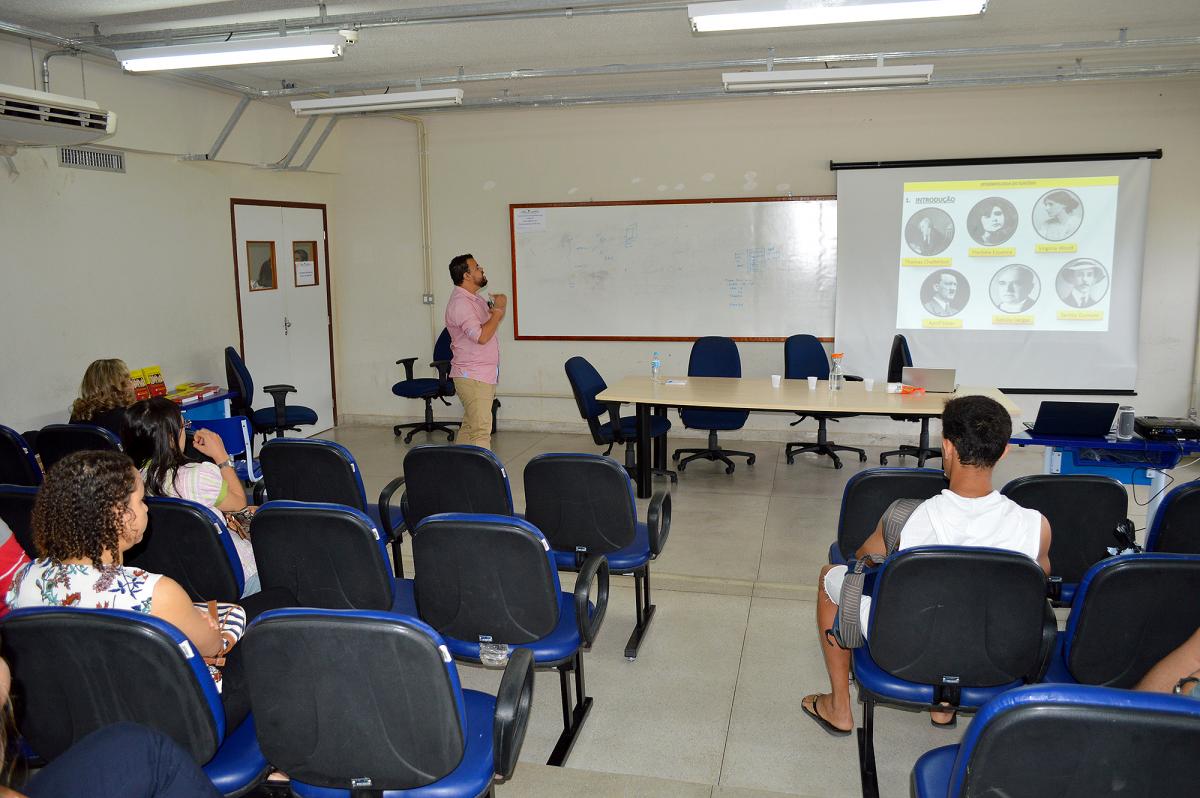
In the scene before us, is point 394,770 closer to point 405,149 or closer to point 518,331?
point 518,331

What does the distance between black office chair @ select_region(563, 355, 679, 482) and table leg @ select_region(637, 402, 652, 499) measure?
0.17 metres

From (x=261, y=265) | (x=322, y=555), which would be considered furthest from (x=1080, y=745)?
(x=261, y=265)

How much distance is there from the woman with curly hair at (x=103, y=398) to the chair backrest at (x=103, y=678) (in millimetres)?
2773

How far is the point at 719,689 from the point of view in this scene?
130 inches

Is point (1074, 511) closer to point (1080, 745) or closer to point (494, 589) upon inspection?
point (1080, 745)


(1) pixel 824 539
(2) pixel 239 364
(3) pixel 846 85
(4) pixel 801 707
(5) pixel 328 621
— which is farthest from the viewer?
(2) pixel 239 364

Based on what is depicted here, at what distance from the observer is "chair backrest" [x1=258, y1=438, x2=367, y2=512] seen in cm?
371

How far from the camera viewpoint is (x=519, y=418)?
8250 mm

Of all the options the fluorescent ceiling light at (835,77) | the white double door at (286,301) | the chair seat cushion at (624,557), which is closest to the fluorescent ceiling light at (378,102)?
the white double door at (286,301)

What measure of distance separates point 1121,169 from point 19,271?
7699mm

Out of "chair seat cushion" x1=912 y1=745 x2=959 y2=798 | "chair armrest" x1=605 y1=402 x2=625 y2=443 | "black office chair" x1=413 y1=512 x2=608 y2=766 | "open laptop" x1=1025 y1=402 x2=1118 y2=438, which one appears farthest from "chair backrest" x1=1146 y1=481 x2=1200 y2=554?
"chair armrest" x1=605 y1=402 x2=625 y2=443

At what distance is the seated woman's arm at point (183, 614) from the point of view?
2.07 metres

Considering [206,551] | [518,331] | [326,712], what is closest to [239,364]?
[518,331]

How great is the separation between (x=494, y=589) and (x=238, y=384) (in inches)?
178
